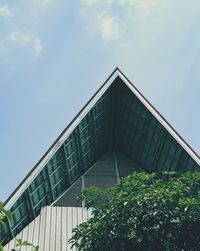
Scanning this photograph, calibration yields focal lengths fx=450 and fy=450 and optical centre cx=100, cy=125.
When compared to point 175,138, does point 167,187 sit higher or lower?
lower

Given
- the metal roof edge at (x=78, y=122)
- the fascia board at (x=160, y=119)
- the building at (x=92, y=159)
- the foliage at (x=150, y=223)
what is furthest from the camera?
the fascia board at (x=160, y=119)

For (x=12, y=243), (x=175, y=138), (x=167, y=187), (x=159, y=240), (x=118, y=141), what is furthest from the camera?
(x=118, y=141)

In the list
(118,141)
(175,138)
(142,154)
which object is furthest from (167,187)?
(118,141)

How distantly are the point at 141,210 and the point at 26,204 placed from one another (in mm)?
8467

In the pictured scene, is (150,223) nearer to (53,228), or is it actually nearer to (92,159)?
(53,228)

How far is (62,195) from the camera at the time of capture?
18.7m

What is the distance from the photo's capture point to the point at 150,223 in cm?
863

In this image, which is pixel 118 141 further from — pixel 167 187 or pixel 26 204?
pixel 167 187

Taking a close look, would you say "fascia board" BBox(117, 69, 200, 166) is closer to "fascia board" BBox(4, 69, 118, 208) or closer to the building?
the building

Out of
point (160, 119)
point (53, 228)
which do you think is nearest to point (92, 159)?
point (160, 119)

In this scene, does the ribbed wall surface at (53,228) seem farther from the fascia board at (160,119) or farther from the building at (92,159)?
the fascia board at (160,119)

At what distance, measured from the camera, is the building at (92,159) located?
1591 cm

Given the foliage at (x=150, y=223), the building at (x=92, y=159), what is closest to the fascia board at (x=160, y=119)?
the building at (x=92, y=159)

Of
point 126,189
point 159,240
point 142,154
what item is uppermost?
point 142,154
